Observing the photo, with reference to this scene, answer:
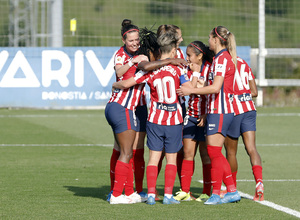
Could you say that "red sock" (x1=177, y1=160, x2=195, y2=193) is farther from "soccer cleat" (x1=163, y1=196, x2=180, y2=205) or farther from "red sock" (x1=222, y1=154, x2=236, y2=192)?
"red sock" (x1=222, y1=154, x2=236, y2=192)

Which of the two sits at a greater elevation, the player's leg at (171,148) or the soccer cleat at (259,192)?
the player's leg at (171,148)

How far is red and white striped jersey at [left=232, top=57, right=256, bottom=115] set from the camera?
27.1ft

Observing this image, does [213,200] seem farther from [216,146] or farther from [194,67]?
[194,67]

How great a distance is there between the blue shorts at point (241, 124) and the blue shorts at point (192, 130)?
12.8 inches

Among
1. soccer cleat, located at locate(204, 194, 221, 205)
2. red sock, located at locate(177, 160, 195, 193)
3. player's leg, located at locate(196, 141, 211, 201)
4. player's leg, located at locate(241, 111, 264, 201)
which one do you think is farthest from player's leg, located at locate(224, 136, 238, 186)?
soccer cleat, located at locate(204, 194, 221, 205)

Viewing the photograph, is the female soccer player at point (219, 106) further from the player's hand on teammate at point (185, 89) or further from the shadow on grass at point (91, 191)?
the shadow on grass at point (91, 191)

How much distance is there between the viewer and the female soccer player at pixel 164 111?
774cm

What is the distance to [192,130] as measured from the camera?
830 cm

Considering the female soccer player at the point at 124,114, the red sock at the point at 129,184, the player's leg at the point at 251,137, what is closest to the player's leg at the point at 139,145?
the female soccer player at the point at 124,114

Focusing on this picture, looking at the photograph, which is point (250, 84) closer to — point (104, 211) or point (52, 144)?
point (104, 211)

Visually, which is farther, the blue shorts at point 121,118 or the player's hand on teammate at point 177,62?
the blue shorts at point 121,118

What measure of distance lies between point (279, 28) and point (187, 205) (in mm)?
60326

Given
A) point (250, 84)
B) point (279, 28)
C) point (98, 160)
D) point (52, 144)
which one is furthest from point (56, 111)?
point (279, 28)

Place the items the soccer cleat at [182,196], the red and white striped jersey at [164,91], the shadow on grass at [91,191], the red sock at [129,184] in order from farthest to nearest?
the shadow on grass at [91,191]
the soccer cleat at [182,196]
the red sock at [129,184]
the red and white striped jersey at [164,91]
